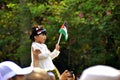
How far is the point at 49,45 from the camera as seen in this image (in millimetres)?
12617

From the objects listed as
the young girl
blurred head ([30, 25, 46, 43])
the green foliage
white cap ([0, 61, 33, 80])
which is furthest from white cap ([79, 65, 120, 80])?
the green foliage

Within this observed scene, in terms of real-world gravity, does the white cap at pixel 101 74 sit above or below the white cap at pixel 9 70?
above

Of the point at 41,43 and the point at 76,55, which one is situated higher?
the point at 41,43

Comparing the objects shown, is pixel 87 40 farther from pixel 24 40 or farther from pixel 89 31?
pixel 24 40

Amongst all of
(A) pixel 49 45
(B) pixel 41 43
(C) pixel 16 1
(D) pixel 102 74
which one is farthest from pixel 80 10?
(D) pixel 102 74

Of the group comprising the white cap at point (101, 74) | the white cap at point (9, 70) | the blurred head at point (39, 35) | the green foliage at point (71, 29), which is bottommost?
the green foliage at point (71, 29)

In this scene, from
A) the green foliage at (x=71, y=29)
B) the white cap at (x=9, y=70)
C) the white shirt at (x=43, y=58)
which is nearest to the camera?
the white cap at (x=9, y=70)

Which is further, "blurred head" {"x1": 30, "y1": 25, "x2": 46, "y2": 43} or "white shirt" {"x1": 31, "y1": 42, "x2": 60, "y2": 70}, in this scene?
"blurred head" {"x1": 30, "y1": 25, "x2": 46, "y2": 43}

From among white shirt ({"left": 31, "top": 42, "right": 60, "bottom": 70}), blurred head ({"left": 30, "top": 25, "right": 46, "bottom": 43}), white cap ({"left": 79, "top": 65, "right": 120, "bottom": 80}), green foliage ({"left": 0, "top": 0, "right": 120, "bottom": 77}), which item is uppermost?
white cap ({"left": 79, "top": 65, "right": 120, "bottom": 80})

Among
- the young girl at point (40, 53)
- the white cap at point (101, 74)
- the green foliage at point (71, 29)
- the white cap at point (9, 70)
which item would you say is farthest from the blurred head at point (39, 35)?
the white cap at point (101, 74)

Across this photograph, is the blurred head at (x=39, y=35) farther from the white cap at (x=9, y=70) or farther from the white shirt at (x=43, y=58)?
the white cap at (x=9, y=70)

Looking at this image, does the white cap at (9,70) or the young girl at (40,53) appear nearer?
the white cap at (9,70)

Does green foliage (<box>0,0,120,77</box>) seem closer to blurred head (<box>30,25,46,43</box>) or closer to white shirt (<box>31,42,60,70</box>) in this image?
blurred head (<box>30,25,46,43</box>)

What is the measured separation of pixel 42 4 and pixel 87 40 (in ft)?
5.01
